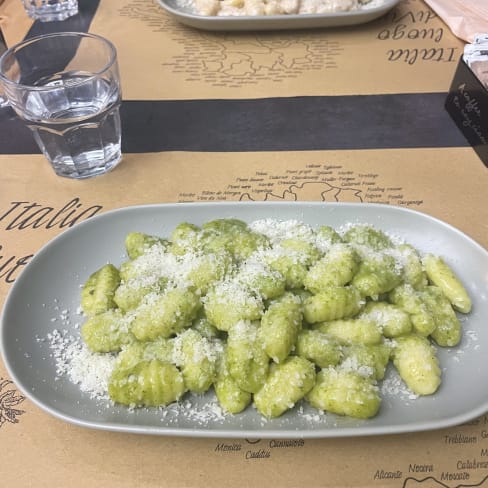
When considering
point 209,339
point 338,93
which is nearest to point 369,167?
point 338,93

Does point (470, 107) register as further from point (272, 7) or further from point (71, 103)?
point (71, 103)

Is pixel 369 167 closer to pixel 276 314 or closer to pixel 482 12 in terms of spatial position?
pixel 276 314

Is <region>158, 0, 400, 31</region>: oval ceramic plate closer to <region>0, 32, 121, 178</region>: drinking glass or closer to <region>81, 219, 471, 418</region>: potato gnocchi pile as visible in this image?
<region>0, 32, 121, 178</region>: drinking glass

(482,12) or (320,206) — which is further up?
(482,12)

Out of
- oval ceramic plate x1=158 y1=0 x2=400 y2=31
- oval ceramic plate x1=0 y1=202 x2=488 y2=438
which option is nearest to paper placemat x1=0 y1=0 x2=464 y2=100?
oval ceramic plate x1=158 y1=0 x2=400 y2=31

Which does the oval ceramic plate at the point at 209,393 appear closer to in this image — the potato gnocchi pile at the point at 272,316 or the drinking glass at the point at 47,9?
the potato gnocchi pile at the point at 272,316

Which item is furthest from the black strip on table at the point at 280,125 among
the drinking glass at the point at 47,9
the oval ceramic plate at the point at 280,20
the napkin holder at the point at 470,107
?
the drinking glass at the point at 47,9
